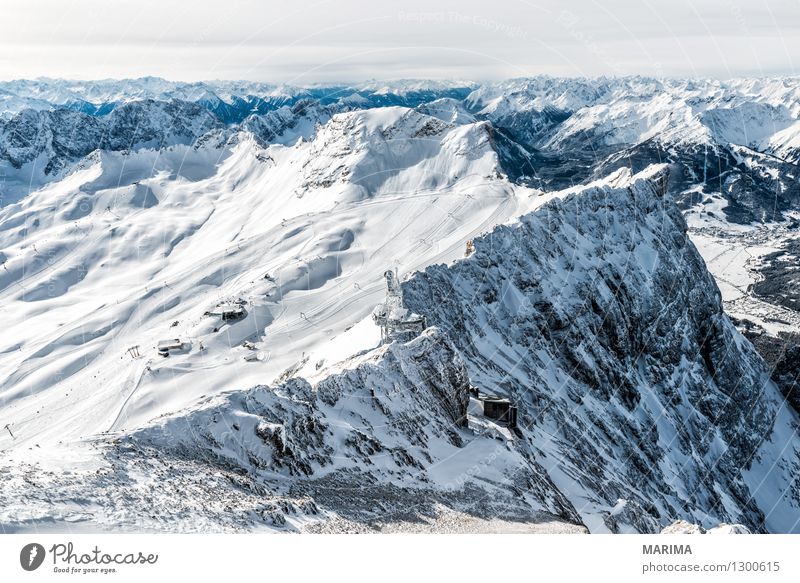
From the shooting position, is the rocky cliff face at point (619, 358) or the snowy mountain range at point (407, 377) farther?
the rocky cliff face at point (619, 358)

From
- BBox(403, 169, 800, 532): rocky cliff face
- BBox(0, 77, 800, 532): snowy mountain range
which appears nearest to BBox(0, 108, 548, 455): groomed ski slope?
BBox(0, 77, 800, 532): snowy mountain range

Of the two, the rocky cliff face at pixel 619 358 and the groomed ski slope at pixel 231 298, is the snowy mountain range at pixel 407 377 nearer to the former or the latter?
the rocky cliff face at pixel 619 358

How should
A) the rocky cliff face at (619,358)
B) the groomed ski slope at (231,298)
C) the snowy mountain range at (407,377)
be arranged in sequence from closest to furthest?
the snowy mountain range at (407,377), the rocky cliff face at (619,358), the groomed ski slope at (231,298)

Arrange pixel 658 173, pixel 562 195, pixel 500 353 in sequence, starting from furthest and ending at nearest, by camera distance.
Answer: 1. pixel 658 173
2. pixel 562 195
3. pixel 500 353

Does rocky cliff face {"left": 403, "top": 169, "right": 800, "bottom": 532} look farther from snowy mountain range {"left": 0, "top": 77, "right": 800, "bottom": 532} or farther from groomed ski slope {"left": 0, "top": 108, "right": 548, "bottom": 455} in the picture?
groomed ski slope {"left": 0, "top": 108, "right": 548, "bottom": 455}

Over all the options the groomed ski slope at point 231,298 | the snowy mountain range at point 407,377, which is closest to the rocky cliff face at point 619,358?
the snowy mountain range at point 407,377

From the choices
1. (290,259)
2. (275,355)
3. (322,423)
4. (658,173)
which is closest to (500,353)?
(275,355)

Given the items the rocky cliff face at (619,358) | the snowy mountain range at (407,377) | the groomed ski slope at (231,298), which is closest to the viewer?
the snowy mountain range at (407,377)
